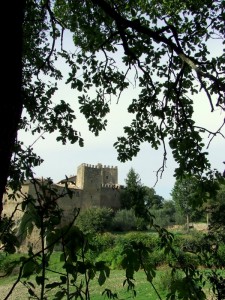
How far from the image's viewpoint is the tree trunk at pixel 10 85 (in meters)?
1.30

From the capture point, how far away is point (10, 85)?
1.37 m

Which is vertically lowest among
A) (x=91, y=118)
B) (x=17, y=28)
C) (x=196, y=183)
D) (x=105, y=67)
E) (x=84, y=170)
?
(x=196, y=183)

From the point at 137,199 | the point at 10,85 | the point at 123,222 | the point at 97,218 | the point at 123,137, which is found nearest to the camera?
the point at 10,85

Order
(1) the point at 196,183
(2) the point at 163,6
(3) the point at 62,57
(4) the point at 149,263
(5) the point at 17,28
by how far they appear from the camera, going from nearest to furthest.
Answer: (5) the point at 17,28 → (4) the point at 149,263 → (1) the point at 196,183 → (3) the point at 62,57 → (2) the point at 163,6

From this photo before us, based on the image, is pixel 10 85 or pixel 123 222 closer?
pixel 10 85

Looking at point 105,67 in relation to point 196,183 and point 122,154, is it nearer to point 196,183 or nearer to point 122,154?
point 122,154

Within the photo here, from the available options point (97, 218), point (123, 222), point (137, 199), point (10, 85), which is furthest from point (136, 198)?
point (123, 222)

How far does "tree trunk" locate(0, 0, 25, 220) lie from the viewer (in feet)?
4.27

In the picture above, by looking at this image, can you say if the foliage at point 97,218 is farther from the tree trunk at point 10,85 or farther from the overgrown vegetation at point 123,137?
the tree trunk at point 10,85

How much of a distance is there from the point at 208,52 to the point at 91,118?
1.86 metres

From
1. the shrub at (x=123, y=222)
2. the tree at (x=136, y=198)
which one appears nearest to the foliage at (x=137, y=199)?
the tree at (x=136, y=198)

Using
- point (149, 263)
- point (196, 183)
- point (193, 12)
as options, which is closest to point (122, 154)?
point (196, 183)

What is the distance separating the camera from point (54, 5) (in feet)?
19.2

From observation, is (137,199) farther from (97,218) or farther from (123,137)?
(97,218)
